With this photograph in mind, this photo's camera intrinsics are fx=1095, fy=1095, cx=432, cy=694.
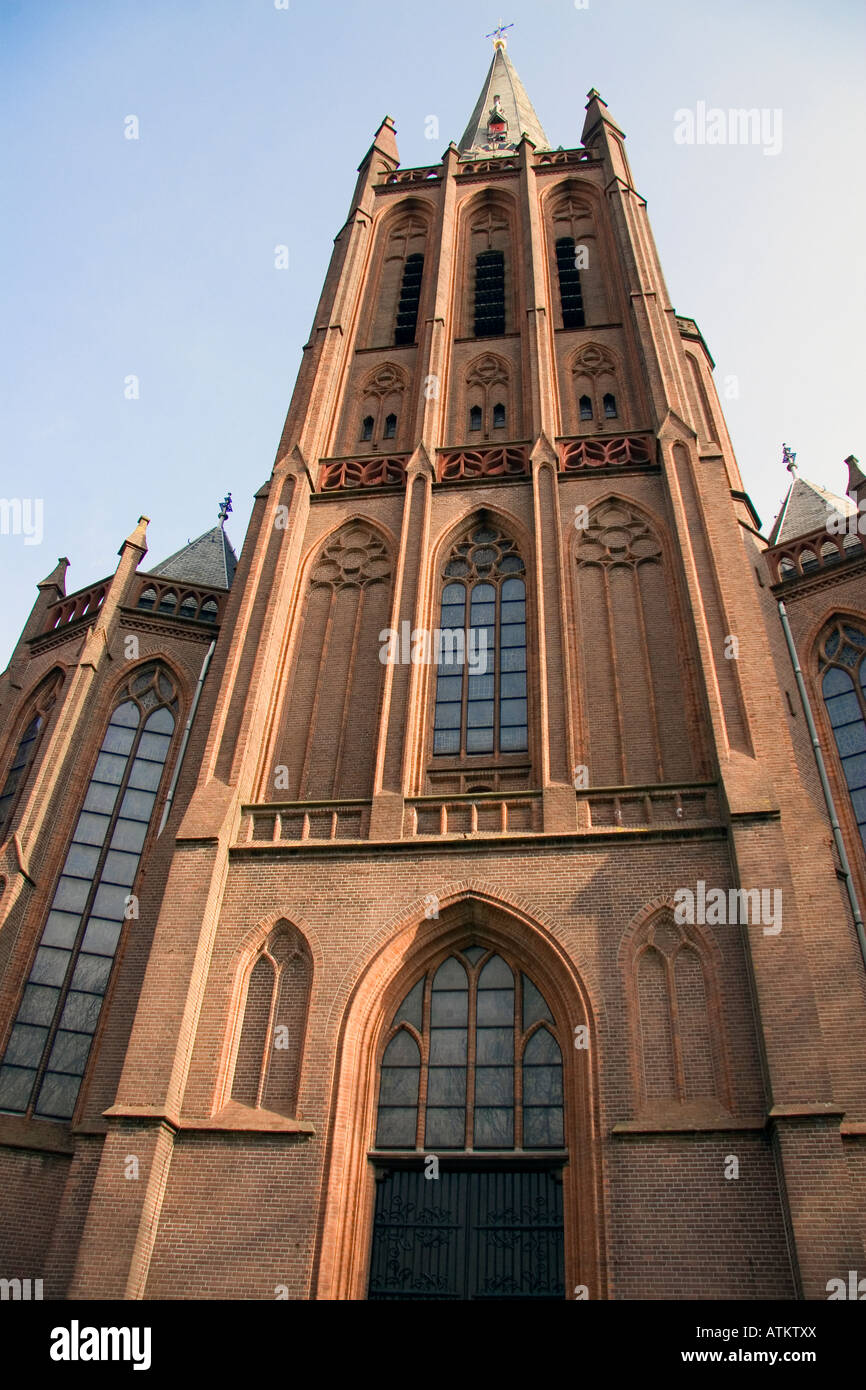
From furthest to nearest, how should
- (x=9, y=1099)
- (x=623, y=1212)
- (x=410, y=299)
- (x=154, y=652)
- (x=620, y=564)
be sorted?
(x=410, y=299) < (x=154, y=652) < (x=620, y=564) < (x=9, y=1099) < (x=623, y=1212)

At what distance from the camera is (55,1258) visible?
1366 cm

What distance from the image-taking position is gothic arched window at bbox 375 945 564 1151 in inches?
522

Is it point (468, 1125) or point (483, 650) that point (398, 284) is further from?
point (468, 1125)

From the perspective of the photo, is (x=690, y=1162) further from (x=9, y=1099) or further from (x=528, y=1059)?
(x=9, y=1099)

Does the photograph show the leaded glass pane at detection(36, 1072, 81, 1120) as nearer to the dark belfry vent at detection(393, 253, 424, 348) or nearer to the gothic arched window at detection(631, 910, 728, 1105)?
the gothic arched window at detection(631, 910, 728, 1105)

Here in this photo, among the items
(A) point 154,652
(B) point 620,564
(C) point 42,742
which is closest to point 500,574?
(B) point 620,564

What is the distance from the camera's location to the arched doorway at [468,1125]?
480 inches

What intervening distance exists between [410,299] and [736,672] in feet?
52.2

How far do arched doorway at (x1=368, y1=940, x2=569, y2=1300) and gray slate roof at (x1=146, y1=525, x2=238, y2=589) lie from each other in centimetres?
1238

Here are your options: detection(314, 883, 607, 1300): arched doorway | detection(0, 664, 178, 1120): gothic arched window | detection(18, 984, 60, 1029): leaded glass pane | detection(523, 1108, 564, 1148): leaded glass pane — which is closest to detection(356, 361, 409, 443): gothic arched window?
detection(0, 664, 178, 1120): gothic arched window

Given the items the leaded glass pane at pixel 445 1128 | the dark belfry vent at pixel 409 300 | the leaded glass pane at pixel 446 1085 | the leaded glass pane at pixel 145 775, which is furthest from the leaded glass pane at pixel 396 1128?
the dark belfry vent at pixel 409 300

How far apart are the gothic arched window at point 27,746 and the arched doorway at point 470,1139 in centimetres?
904

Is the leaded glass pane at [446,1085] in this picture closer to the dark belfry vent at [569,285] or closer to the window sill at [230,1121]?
the window sill at [230,1121]
